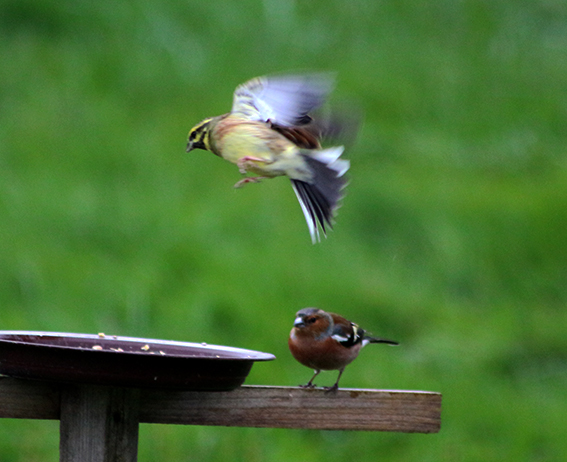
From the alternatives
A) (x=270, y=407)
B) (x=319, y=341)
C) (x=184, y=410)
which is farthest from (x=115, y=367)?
(x=319, y=341)

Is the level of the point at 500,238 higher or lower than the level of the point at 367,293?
higher

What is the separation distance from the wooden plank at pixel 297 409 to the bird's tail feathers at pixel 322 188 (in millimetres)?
866

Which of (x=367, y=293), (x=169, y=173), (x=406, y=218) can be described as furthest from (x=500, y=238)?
(x=169, y=173)

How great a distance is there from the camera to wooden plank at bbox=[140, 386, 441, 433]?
295 centimetres

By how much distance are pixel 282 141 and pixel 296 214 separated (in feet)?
20.3

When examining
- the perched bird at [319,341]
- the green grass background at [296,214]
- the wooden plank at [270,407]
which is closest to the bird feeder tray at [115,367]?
the wooden plank at [270,407]

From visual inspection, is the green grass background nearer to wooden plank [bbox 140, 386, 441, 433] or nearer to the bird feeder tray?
wooden plank [bbox 140, 386, 441, 433]

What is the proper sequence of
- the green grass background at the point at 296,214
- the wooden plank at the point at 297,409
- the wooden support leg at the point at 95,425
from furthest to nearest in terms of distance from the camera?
1. the green grass background at the point at 296,214
2. the wooden plank at the point at 297,409
3. the wooden support leg at the point at 95,425

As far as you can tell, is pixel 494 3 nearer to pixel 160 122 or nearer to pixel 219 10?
pixel 219 10

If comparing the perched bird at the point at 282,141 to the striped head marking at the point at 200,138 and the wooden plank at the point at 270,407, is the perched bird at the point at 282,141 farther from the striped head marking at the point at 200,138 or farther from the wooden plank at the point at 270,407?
the wooden plank at the point at 270,407

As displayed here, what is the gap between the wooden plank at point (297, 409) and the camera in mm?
2951

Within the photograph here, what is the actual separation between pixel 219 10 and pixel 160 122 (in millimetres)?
2056

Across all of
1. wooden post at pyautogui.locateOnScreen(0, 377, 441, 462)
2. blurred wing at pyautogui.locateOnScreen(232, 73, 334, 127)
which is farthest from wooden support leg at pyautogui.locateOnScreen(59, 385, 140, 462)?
blurred wing at pyautogui.locateOnScreen(232, 73, 334, 127)

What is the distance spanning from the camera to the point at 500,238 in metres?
9.27
